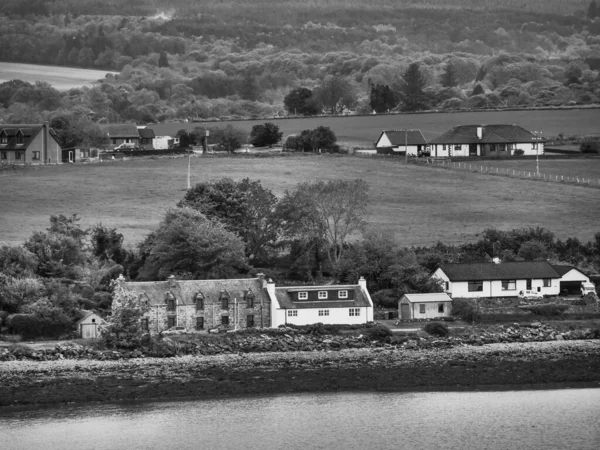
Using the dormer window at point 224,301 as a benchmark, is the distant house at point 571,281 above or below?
above

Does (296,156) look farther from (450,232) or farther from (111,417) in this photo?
(111,417)

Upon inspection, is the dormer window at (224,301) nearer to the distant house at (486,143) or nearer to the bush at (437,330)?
the bush at (437,330)

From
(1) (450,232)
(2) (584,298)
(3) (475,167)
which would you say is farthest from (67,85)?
(2) (584,298)

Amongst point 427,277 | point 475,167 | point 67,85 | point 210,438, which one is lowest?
point 210,438

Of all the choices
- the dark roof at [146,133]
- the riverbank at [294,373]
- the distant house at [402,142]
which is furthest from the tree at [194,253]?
the dark roof at [146,133]

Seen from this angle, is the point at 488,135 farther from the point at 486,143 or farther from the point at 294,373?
the point at 294,373

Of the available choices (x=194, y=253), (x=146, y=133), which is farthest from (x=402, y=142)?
(x=194, y=253)
